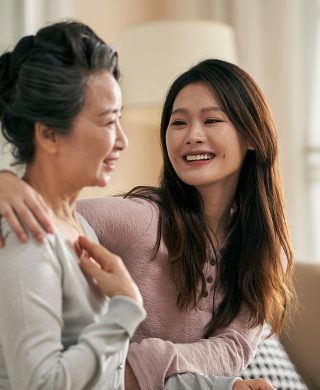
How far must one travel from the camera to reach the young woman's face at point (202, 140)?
1.74 metres

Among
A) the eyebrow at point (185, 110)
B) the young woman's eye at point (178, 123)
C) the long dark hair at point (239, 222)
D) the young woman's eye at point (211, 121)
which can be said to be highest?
the eyebrow at point (185, 110)

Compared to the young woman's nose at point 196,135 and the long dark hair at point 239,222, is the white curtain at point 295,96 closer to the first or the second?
the long dark hair at point 239,222

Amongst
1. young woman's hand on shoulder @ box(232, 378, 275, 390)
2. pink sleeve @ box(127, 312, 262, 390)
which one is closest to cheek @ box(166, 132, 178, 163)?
pink sleeve @ box(127, 312, 262, 390)

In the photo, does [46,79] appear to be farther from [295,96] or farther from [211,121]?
[295,96]

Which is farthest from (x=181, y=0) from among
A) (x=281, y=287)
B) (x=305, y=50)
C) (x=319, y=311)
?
(x=281, y=287)

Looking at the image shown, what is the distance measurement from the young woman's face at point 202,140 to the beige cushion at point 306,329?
685 millimetres

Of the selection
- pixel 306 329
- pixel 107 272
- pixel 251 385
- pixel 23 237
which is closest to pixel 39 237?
pixel 23 237

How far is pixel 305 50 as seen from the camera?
11.5ft

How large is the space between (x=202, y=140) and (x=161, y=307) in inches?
15.9

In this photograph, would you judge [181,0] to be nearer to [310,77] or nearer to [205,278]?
[310,77]

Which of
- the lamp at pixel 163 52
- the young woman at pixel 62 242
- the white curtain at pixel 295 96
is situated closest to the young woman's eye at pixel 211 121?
the young woman at pixel 62 242

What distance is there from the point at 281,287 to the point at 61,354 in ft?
2.99

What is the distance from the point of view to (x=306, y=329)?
2.30 meters

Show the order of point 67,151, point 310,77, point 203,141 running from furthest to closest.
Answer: point 310,77 → point 203,141 → point 67,151
